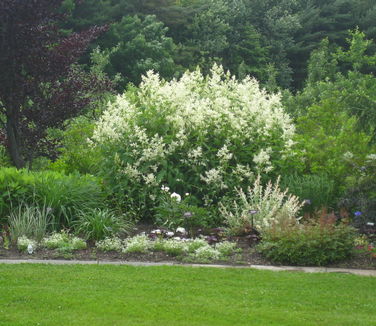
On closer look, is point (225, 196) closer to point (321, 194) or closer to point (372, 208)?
point (321, 194)

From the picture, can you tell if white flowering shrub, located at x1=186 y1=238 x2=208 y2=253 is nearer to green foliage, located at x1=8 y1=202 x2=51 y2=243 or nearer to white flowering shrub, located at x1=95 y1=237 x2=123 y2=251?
white flowering shrub, located at x1=95 y1=237 x2=123 y2=251

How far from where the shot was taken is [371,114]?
7.57 meters

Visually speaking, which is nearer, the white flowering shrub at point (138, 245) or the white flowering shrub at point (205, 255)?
the white flowering shrub at point (205, 255)

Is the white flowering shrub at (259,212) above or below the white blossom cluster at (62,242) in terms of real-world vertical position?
above

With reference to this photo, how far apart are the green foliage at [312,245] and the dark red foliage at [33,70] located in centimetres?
465

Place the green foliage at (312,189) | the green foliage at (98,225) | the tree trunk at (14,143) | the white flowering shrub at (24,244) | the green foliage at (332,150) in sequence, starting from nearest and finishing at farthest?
1. the white flowering shrub at (24,244)
2. the green foliage at (98,225)
3. the green foliage at (312,189)
4. the green foliage at (332,150)
5. the tree trunk at (14,143)

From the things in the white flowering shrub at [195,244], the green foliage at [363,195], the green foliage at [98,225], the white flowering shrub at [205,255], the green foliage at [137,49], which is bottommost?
the white flowering shrub at [205,255]

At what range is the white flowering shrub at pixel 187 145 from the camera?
9000mm

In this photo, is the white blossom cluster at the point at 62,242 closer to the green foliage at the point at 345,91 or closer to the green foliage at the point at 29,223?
the green foliage at the point at 29,223

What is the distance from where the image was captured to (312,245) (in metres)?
6.99

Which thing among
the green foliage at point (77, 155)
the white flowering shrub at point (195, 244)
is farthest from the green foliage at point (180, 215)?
the green foliage at point (77, 155)

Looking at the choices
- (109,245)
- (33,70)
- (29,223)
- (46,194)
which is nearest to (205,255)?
(109,245)

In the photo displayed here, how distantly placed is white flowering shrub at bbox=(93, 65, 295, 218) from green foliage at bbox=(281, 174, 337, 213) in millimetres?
347

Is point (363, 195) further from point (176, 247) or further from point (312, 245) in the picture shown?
point (176, 247)
